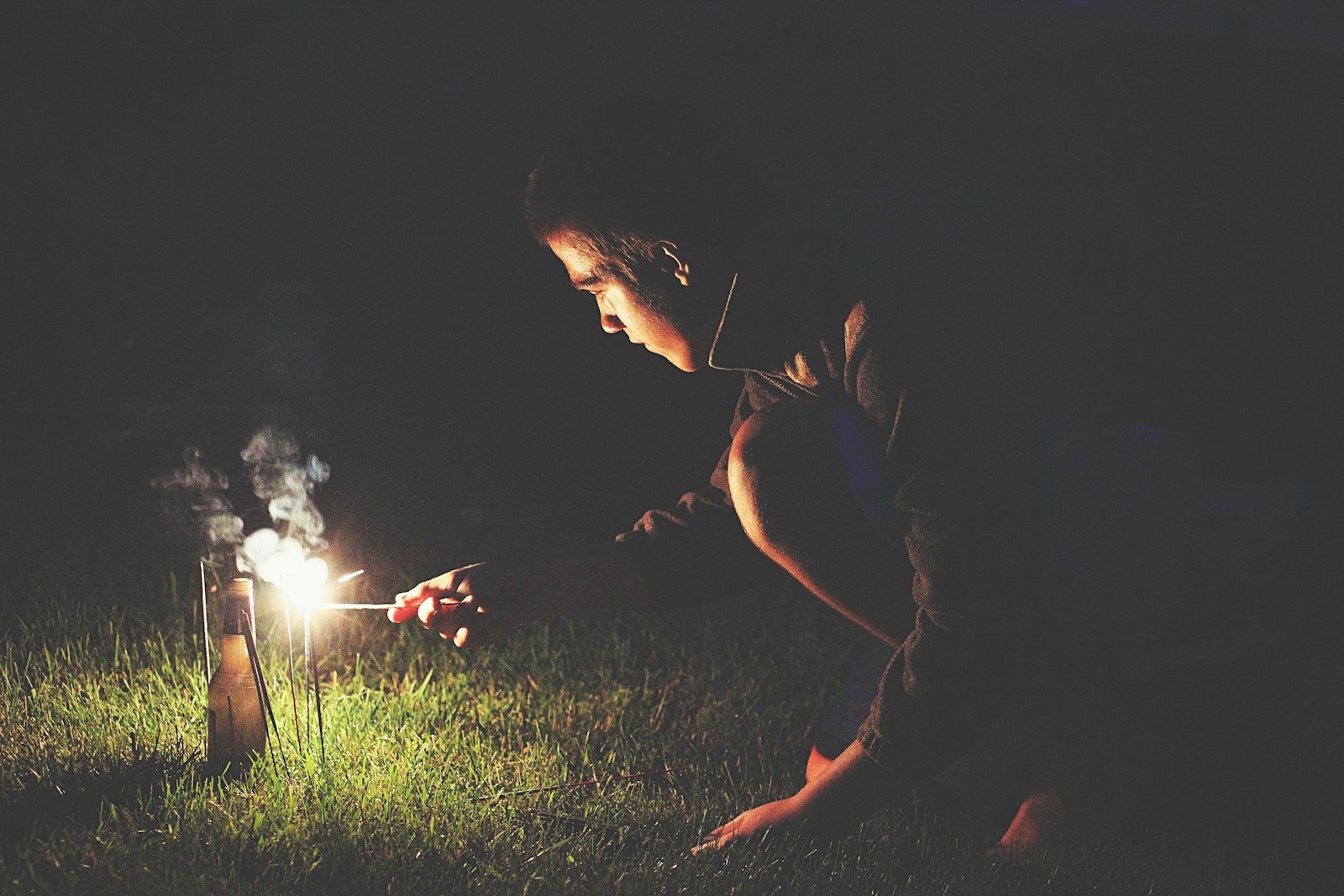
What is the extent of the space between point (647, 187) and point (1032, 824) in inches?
54.6

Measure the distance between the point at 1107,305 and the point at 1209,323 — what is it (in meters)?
0.70

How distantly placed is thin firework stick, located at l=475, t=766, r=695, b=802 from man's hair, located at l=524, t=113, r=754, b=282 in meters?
1.02

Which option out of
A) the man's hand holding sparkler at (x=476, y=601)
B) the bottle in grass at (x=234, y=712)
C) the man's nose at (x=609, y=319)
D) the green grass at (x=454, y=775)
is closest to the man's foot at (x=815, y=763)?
the green grass at (x=454, y=775)

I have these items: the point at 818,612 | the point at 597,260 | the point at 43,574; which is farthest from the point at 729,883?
the point at 43,574

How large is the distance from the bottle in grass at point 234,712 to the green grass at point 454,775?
42mm

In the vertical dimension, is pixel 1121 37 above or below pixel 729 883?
above

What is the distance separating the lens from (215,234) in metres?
4.46

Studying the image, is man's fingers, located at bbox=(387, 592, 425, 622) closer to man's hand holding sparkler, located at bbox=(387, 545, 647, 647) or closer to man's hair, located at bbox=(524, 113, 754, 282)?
man's hand holding sparkler, located at bbox=(387, 545, 647, 647)

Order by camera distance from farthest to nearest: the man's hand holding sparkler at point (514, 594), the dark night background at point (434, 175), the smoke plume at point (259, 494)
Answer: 1. the dark night background at point (434, 175)
2. the smoke plume at point (259, 494)
3. the man's hand holding sparkler at point (514, 594)

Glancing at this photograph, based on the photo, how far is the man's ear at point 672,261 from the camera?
2.28 m

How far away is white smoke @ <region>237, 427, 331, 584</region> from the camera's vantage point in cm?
264

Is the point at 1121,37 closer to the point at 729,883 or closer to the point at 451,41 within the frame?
the point at 451,41

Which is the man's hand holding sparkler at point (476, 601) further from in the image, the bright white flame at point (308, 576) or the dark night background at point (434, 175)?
the dark night background at point (434, 175)

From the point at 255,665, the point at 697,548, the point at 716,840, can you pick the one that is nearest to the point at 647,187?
the point at 697,548
